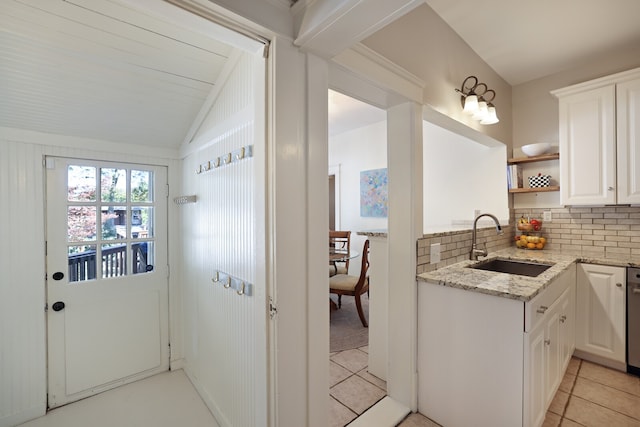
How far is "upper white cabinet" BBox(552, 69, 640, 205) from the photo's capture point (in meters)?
2.21

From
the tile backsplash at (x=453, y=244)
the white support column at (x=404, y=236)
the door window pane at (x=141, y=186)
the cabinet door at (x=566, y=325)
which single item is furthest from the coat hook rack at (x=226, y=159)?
the cabinet door at (x=566, y=325)

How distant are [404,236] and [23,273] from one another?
2444 mm

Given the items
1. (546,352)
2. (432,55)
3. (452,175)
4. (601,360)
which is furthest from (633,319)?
(432,55)

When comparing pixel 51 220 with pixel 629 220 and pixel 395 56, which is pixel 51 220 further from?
pixel 629 220

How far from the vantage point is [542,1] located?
5.92ft

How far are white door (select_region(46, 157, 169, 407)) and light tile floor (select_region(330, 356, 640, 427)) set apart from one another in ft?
5.01

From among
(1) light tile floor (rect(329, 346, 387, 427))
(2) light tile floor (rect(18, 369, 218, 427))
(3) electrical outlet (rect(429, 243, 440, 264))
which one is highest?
(3) electrical outlet (rect(429, 243, 440, 264))

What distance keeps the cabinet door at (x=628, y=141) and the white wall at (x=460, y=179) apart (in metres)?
0.82

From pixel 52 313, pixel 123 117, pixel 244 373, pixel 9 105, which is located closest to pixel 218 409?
pixel 244 373

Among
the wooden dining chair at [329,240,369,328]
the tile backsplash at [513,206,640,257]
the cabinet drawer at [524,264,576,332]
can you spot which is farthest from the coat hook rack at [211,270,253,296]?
the tile backsplash at [513,206,640,257]

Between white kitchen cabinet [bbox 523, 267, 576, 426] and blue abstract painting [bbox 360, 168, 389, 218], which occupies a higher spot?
blue abstract painting [bbox 360, 168, 389, 218]

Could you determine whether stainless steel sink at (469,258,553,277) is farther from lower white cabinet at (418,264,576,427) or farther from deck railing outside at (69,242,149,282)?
deck railing outside at (69,242,149,282)

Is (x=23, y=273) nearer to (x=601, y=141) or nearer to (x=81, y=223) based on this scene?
(x=81, y=223)

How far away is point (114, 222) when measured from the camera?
6.80ft
